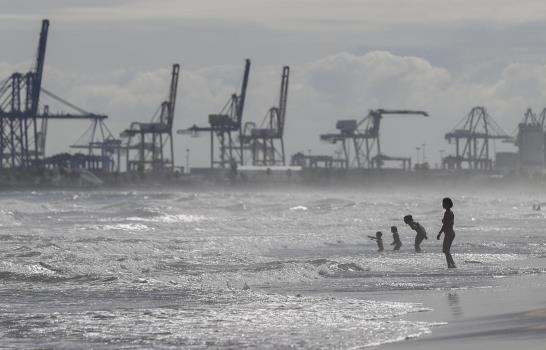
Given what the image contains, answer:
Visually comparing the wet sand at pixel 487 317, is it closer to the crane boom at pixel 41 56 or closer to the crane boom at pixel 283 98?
the crane boom at pixel 41 56

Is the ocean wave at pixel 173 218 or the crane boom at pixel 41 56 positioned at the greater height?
the crane boom at pixel 41 56

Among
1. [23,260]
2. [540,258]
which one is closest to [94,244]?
[23,260]

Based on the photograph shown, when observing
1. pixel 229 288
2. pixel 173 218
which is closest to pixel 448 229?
pixel 229 288

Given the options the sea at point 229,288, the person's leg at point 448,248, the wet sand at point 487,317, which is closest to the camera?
the wet sand at point 487,317

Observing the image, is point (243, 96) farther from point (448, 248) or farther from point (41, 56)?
point (448, 248)

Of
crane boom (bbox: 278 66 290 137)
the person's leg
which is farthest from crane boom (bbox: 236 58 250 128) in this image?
the person's leg

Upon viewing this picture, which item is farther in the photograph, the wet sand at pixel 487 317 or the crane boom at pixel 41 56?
the crane boom at pixel 41 56

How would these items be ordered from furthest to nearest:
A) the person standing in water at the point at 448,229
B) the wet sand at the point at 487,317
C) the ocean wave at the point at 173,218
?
the ocean wave at the point at 173,218
the person standing in water at the point at 448,229
the wet sand at the point at 487,317

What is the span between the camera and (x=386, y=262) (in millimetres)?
22203

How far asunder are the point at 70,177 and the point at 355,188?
36.2 m

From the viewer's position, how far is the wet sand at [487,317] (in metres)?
11.6

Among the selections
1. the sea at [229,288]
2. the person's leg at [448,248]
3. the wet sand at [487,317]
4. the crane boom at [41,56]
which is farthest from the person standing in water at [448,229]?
the crane boom at [41,56]

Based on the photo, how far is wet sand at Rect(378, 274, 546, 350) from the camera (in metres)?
11.6

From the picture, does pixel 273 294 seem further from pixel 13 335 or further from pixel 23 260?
pixel 23 260
